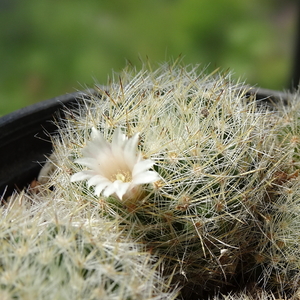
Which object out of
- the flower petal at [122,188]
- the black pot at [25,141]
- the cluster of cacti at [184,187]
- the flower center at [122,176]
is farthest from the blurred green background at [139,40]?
the flower petal at [122,188]

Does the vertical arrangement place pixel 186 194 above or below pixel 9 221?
below

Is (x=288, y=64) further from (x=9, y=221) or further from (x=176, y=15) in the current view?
(x=9, y=221)

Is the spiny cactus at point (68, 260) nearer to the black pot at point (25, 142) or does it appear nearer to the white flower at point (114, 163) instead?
the white flower at point (114, 163)

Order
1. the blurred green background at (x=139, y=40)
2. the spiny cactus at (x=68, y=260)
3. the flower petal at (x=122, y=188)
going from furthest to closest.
A: the blurred green background at (x=139, y=40)
the flower petal at (x=122, y=188)
the spiny cactus at (x=68, y=260)

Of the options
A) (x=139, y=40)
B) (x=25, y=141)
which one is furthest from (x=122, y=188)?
(x=139, y=40)

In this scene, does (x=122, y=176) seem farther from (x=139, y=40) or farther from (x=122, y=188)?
(x=139, y=40)

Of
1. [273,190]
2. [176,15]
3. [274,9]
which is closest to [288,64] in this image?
[274,9]
